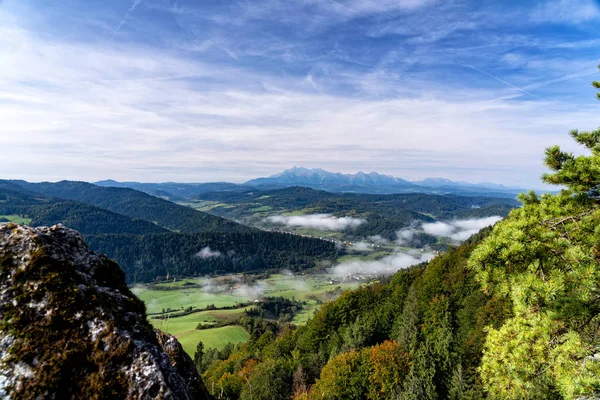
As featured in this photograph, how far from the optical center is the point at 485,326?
16484 millimetres

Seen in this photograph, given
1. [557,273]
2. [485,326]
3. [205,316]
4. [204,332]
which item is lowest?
[205,316]

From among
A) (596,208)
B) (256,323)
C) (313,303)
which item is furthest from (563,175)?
(313,303)

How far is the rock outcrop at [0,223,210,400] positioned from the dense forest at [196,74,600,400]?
1.67 m

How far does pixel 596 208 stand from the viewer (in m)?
9.10

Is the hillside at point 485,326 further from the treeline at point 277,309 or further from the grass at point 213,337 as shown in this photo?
the treeline at point 277,309

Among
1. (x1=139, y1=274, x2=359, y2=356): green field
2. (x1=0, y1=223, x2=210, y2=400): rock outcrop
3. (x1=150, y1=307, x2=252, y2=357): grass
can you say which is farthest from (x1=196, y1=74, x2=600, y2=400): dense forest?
(x1=139, y1=274, x2=359, y2=356): green field

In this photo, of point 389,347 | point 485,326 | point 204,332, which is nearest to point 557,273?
point 485,326

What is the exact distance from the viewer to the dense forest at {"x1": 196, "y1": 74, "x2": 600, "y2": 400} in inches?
320

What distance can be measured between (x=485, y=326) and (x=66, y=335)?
1865 centimetres

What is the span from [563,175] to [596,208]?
1.40 metres

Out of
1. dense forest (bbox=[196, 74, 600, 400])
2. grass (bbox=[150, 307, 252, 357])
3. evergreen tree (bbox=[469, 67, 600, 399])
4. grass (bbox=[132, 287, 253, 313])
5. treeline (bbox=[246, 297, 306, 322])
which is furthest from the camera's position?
grass (bbox=[132, 287, 253, 313])

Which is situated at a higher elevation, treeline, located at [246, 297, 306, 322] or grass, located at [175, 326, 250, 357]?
grass, located at [175, 326, 250, 357]

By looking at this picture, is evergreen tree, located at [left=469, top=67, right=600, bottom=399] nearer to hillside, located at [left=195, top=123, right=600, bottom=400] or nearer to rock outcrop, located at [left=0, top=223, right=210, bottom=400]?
hillside, located at [left=195, top=123, right=600, bottom=400]

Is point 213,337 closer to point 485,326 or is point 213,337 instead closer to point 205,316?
point 205,316
